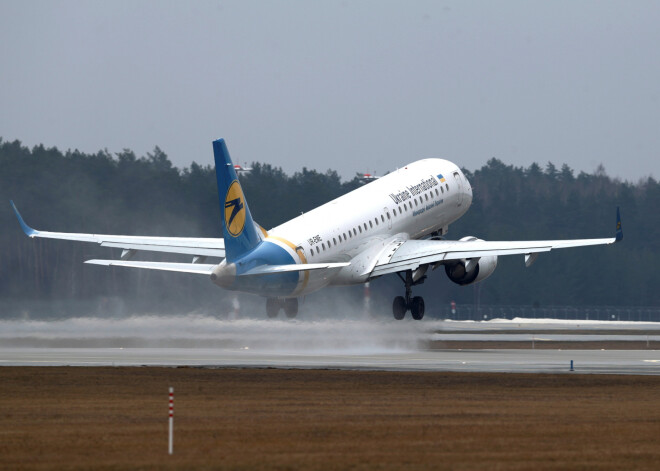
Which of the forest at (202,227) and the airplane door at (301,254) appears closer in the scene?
the airplane door at (301,254)

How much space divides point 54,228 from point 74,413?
73914 mm

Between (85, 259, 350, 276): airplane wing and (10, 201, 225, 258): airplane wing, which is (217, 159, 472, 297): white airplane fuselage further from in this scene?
(10, 201, 225, 258): airplane wing

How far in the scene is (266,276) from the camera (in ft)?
182

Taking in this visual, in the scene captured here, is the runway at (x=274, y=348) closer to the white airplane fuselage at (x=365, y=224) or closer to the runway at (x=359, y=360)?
the runway at (x=359, y=360)

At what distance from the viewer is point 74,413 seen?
109 feet

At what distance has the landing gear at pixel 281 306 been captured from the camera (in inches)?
2473

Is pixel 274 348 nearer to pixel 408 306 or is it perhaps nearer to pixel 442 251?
pixel 408 306

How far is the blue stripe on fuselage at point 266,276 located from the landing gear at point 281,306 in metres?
4.86

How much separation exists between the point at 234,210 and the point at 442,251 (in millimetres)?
13707

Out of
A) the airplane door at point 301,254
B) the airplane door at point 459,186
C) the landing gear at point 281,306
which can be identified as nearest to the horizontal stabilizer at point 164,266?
the airplane door at point 301,254

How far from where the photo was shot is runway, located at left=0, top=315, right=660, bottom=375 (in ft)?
167

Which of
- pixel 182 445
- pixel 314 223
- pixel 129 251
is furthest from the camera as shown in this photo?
pixel 129 251

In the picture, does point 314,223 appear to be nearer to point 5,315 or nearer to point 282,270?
point 282,270

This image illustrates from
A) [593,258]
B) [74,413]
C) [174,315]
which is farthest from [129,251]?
[593,258]
